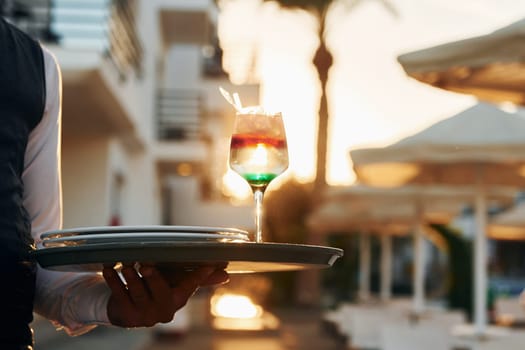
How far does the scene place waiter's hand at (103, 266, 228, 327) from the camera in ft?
6.10

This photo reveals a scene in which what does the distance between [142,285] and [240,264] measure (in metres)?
0.22

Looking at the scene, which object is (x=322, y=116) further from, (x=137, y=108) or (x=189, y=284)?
(x=189, y=284)

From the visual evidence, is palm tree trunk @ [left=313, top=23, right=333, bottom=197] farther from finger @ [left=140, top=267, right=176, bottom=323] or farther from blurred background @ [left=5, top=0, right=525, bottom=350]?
finger @ [left=140, top=267, right=176, bottom=323]

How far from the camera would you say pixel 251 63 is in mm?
31328

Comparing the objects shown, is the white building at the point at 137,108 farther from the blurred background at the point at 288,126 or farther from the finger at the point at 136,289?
the finger at the point at 136,289

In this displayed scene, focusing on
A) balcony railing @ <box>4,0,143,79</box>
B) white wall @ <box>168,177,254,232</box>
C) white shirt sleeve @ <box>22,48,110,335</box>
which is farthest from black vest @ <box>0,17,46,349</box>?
white wall @ <box>168,177,254,232</box>

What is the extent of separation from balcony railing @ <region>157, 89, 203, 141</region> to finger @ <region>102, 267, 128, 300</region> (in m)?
22.0

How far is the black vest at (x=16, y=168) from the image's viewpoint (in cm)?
187

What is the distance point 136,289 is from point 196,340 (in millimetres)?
15536

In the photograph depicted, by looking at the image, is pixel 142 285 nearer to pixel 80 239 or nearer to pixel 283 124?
pixel 80 239

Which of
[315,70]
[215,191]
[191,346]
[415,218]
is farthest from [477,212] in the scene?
[215,191]

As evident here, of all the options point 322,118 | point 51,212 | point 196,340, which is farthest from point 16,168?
point 322,118

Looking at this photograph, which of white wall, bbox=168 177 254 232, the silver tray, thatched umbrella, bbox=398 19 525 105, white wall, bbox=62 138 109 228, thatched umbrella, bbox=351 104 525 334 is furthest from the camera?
white wall, bbox=168 177 254 232

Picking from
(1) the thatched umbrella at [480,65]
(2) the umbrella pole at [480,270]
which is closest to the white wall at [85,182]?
(2) the umbrella pole at [480,270]
